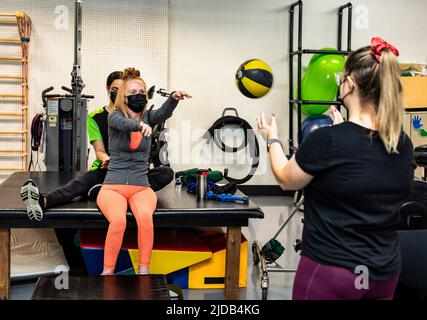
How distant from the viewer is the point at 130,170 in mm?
3100

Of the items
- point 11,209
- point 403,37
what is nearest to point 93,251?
point 11,209

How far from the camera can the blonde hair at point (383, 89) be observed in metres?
1.44

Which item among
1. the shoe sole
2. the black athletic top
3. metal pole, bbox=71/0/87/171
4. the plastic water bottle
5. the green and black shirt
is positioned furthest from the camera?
metal pole, bbox=71/0/87/171

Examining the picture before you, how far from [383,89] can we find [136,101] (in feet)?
6.06

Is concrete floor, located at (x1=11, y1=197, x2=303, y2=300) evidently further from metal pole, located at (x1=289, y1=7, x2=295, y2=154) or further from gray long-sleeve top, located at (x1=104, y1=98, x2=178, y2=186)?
metal pole, located at (x1=289, y1=7, x2=295, y2=154)

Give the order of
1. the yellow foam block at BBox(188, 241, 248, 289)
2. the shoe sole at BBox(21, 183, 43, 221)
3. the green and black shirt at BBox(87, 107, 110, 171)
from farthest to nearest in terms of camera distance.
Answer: the green and black shirt at BBox(87, 107, 110, 171), the yellow foam block at BBox(188, 241, 248, 289), the shoe sole at BBox(21, 183, 43, 221)

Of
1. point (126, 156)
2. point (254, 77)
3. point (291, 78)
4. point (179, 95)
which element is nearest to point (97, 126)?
point (126, 156)

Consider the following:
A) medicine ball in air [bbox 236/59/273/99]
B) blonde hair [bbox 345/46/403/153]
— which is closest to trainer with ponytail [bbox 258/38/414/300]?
blonde hair [bbox 345/46/403/153]

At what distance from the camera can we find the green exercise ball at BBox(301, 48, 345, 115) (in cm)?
584

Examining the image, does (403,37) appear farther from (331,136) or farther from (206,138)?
(331,136)

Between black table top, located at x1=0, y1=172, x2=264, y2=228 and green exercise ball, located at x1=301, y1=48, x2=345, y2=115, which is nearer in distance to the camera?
black table top, located at x1=0, y1=172, x2=264, y2=228

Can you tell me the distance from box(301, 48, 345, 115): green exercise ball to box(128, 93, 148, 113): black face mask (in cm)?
322

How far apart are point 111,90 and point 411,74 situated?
3744 millimetres
